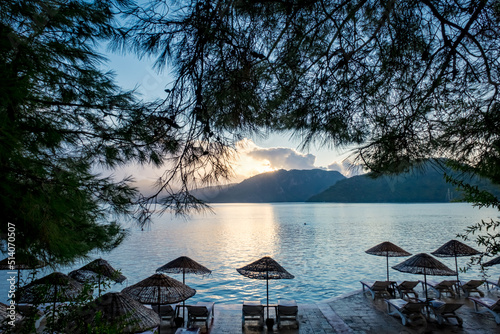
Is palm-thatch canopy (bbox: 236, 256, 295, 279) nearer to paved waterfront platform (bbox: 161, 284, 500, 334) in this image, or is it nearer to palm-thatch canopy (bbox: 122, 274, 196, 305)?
paved waterfront platform (bbox: 161, 284, 500, 334)

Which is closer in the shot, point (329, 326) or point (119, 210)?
point (119, 210)

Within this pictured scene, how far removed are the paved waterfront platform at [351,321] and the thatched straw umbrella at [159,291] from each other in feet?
4.28

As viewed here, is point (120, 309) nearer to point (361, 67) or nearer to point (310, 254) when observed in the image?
point (361, 67)

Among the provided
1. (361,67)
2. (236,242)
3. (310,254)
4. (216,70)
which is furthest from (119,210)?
(236,242)

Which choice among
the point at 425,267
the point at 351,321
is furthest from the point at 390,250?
the point at 351,321

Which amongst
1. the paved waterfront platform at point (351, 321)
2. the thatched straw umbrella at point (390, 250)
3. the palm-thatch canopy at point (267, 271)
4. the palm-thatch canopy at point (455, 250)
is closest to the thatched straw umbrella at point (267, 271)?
the palm-thatch canopy at point (267, 271)

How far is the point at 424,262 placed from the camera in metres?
9.57

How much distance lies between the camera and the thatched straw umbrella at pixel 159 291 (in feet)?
24.3

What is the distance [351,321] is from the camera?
8.50 m

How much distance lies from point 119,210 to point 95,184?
0.43m

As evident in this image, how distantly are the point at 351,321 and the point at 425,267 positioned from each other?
2940 mm

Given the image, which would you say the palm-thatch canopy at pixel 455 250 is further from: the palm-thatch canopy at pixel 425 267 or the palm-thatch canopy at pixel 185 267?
the palm-thatch canopy at pixel 185 267

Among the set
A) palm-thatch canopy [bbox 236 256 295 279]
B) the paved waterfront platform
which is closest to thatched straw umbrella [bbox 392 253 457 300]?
the paved waterfront platform

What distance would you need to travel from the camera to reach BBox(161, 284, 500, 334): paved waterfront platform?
767 cm
